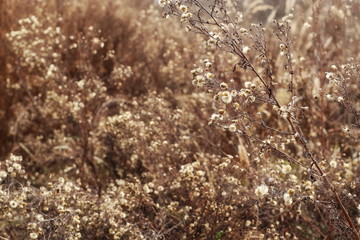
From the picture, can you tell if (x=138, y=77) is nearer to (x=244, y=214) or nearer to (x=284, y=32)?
(x=244, y=214)

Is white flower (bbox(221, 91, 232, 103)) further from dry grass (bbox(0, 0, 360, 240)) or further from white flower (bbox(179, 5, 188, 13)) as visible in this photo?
white flower (bbox(179, 5, 188, 13))

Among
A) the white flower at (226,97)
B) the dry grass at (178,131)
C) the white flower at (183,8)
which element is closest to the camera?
the white flower at (226,97)

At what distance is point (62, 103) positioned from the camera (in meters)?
3.84

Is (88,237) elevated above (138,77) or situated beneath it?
situated beneath

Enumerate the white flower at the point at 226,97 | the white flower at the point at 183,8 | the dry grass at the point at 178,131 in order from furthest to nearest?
the dry grass at the point at 178,131 < the white flower at the point at 183,8 < the white flower at the point at 226,97

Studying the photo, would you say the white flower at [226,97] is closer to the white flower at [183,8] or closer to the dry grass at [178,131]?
the dry grass at [178,131]

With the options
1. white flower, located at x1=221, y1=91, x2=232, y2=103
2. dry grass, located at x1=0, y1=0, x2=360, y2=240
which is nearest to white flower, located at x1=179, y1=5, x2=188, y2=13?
dry grass, located at x1=0, y1=0, x2=360, y2=240

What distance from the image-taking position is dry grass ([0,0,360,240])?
1.94 m

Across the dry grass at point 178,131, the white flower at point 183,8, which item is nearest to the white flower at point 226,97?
the dry grass at point 178,131

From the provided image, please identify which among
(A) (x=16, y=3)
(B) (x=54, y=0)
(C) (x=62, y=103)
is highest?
(B) (x=54, y=0)

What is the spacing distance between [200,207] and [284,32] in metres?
1.14

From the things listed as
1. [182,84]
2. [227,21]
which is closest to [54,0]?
[182,84]

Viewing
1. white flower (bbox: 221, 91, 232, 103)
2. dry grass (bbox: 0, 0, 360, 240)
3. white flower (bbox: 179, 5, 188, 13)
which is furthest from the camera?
dry grass (bbox: 0, 0, 360, 240)

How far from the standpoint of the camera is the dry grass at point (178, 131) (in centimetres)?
194
